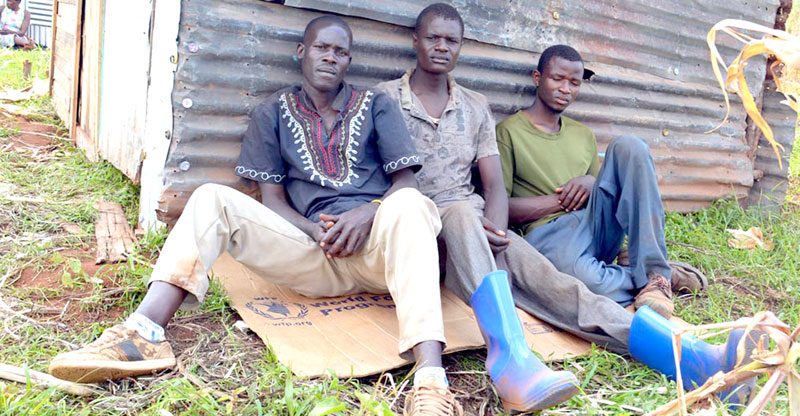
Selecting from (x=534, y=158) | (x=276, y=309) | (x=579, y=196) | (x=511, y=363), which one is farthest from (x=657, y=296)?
(x=276, y=309)

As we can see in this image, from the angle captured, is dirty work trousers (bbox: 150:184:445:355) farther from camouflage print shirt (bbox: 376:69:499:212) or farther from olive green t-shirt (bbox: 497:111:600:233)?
olive green t-shirt (bbox: 497:111:600:233)

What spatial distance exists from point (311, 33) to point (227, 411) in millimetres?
1624

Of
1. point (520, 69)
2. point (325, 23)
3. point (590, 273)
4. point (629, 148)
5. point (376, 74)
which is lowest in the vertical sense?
point (590, 273)

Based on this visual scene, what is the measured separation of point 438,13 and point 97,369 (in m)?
2.11

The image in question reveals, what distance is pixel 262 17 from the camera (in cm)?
289

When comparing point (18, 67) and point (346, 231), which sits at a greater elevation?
point (346, 231)

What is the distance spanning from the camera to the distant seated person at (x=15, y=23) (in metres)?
10.3

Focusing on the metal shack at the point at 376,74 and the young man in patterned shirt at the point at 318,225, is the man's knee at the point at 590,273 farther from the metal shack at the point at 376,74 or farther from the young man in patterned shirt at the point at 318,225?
the metal shack at the point at 376,74

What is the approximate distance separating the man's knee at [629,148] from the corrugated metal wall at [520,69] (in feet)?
2.90

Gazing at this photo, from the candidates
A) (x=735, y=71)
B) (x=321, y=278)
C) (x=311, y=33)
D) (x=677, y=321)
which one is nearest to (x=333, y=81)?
(x=311, y=33)

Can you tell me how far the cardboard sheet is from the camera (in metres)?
2.19

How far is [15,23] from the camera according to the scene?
1058 cm

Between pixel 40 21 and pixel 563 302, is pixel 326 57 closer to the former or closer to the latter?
pixel 563 302

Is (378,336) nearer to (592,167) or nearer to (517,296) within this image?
(517,296)
